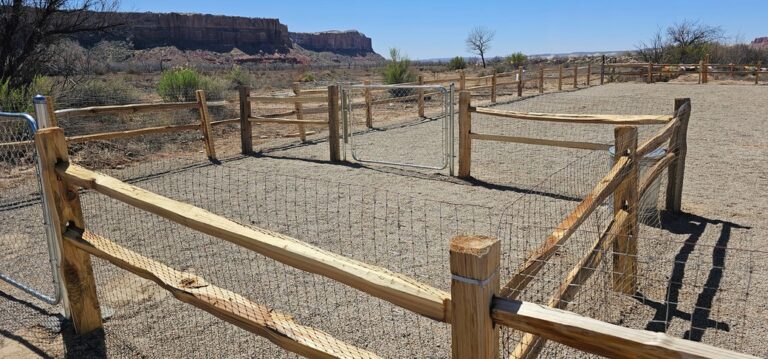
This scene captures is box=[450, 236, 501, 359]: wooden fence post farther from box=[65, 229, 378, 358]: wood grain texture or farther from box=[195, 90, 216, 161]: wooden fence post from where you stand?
box=[195, 90, 216, 161]: wooden fence post

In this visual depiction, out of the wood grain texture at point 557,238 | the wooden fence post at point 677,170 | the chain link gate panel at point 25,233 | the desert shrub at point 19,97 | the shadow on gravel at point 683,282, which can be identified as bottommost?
the shadow on gravel at point 683,282

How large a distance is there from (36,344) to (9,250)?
2.42 metres

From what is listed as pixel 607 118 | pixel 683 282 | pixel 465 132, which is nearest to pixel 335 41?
pixel 465 132

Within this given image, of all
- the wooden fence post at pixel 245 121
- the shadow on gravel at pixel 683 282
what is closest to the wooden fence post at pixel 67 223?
the shadow on gravel at pixel 683 282

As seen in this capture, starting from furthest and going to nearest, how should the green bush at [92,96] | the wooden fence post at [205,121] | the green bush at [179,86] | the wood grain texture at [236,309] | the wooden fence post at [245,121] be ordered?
1. the green bush at [179,86]
2. the green bush at [92,96]
3. the wooden fence post at [245,121]
4. the wooden fence post at [205,121]
5. the wood grain texture at [236,309]

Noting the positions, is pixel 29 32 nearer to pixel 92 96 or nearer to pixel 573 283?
pixel 92 96

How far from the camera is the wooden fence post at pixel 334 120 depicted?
1003 cm

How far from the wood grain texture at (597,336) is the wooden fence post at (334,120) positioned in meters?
8.50

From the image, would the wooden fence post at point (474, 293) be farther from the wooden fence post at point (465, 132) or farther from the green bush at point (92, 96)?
the green bush at point (92, 96)

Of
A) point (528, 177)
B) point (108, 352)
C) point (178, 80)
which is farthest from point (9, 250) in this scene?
point (178, 80)

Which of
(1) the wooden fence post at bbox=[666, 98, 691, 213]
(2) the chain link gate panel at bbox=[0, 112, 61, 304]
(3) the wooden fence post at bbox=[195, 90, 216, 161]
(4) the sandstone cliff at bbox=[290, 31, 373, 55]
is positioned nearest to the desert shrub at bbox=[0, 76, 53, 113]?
(2) the chain link gate panel at bbox=[0, 112, 61, 304]

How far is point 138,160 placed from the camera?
1062cm

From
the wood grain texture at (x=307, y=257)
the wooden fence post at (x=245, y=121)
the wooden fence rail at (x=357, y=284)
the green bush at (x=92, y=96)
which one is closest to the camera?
the wooden fence rail at (x=357, y=284)

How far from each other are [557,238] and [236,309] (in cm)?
152
